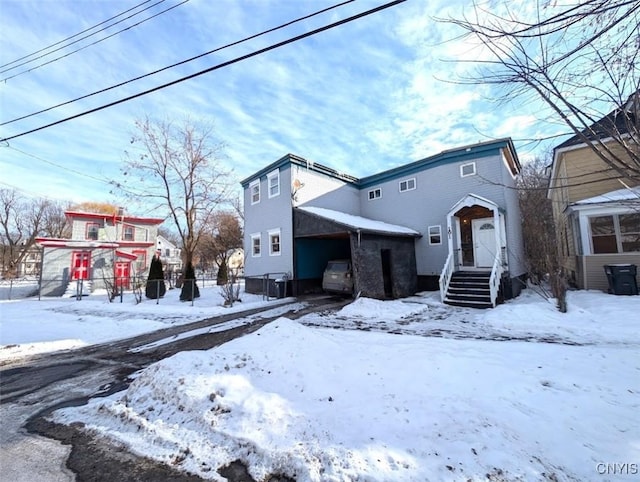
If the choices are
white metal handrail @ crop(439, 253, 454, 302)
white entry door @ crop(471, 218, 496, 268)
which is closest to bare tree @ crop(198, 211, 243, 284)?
white metal handrail @ crop(439, 253, 454, 302)

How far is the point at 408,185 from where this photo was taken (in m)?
15.3

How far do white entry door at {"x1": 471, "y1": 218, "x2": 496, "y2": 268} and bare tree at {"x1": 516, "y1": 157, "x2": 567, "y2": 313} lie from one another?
1.68 metres

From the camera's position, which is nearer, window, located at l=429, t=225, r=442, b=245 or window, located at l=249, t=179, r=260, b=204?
window, located at l=429, t=225, r=442, b=245

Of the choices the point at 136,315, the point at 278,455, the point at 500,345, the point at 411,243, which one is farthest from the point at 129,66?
the point at 411,243

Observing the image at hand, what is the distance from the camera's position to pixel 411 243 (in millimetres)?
14312

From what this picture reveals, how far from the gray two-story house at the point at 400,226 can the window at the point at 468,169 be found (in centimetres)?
5

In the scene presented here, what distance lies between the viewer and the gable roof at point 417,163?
1263 centimetres

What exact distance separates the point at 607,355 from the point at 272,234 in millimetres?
13129

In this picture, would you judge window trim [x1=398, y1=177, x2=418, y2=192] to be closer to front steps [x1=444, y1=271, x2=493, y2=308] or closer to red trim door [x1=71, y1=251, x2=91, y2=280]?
front steps [x1=444, y1=271, x2=493, y2=308]

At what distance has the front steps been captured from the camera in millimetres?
10000

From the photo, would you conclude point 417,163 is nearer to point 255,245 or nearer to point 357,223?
point 357,223

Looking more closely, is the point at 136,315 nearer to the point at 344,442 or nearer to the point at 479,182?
the point at 344,442

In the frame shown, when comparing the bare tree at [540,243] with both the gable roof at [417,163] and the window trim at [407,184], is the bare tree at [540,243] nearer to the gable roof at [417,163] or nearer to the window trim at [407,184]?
the gable roof at [417,163]

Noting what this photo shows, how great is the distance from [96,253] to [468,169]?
26.6 meters
